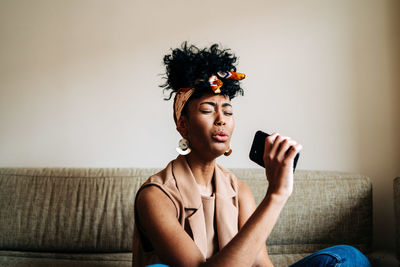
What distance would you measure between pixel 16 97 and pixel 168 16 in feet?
3.46

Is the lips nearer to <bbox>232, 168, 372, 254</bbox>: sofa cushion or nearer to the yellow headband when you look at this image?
the yellow headband

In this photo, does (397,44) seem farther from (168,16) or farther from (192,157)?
(192,157)

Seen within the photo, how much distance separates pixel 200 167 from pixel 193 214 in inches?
6.4

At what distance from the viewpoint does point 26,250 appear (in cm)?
157

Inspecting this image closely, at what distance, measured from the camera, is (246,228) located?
2.64 feet

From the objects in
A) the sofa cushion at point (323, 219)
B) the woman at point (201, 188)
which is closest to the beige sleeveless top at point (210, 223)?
the woman at point (201, 188)

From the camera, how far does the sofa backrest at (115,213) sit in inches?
60.1

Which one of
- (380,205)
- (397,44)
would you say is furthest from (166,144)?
(397,44)

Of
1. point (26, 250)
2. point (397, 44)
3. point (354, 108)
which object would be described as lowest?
point (26, 250)

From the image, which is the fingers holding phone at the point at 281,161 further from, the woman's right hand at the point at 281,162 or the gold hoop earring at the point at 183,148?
the gold hoop earring at the point at 183,148

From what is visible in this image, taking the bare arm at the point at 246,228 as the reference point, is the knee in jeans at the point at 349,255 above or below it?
below

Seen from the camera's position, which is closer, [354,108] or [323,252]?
[323,252]

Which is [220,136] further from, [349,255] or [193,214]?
[349,255]

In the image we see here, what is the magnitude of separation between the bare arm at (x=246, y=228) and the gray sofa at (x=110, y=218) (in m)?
0.73
